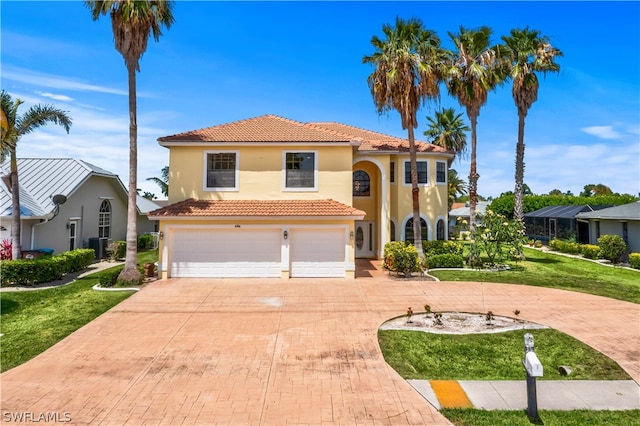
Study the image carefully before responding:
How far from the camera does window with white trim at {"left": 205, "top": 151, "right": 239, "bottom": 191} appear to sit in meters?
18.8

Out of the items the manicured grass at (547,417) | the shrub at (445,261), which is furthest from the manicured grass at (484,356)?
the shrub at (445,261)

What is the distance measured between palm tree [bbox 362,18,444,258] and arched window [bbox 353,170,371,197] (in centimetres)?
466

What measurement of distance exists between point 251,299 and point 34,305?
797cm

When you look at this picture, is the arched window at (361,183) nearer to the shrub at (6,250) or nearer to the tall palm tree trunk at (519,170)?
the tall palm tree trunk at (519,170)

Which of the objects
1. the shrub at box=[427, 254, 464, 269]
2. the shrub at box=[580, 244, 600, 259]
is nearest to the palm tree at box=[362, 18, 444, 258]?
the shrub at box=[427, 254, 464, 269]

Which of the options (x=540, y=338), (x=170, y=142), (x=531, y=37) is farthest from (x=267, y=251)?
(x=531, y=37)

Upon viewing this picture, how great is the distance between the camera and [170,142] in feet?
59.3

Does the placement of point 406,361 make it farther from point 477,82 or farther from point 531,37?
point 531,37

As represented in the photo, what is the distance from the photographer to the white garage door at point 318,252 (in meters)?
17.2

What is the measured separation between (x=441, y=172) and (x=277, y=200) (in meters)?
11.7

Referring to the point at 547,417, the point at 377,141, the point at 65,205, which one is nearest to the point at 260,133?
the point at 377,141

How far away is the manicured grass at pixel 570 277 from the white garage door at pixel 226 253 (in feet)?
28.4

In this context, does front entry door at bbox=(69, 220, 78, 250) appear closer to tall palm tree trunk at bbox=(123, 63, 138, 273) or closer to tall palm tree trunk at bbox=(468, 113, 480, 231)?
tall palm tree trunk at bbox=(123, 63, 138, 273)

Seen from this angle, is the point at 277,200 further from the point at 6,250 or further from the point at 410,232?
the point at 6,250
